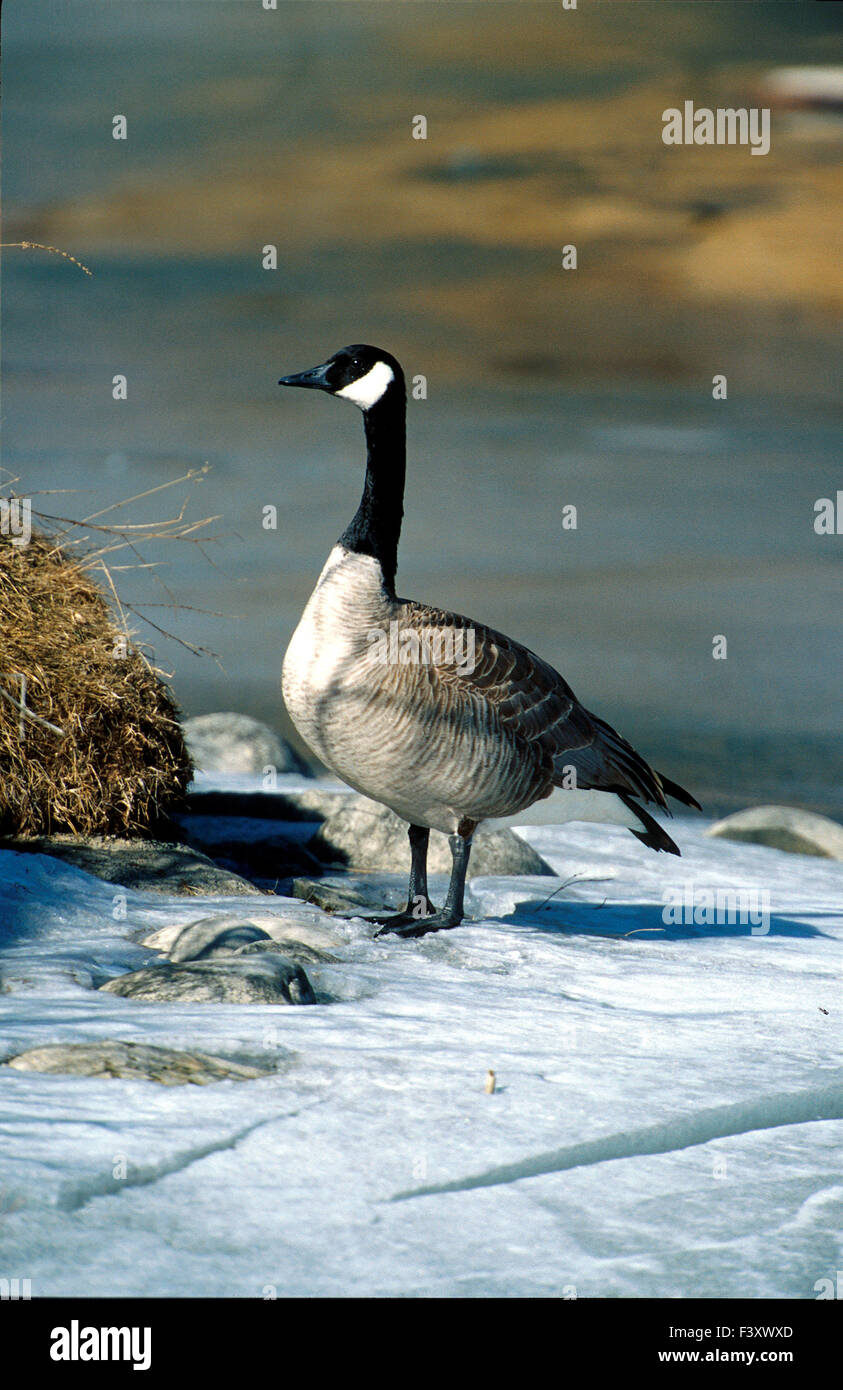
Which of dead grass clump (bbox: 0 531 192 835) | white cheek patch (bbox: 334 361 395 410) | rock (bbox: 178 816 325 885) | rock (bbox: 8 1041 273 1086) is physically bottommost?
rock (bbox: 178 816 325 885)

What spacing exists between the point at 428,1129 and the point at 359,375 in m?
4.72

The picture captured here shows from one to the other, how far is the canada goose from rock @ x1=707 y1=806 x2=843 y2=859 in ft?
21.7

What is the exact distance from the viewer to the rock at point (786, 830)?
46.1 ft

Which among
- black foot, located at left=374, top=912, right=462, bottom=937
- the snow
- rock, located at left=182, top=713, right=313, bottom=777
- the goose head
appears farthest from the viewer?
rock, located at left=182, top=713, right=313, bottom=777

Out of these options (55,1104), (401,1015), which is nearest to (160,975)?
(401,1015)

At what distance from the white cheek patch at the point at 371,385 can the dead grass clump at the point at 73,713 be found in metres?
2.58

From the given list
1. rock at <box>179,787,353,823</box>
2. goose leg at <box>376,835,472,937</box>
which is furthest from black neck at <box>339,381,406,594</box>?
rock at <box>179,787,353,823</box>

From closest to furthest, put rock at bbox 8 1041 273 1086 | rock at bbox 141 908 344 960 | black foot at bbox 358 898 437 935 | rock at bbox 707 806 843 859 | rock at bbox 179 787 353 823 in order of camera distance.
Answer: rock at bbox 8 1041 273 1086 < rock at bbox 141 908 344 960 < black foot at bbox 358 898 437 935 < rock at bbox 179 787 353 823 < rock at bbox 707 806 843 859

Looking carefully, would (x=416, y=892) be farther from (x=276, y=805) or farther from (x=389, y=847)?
(x=276, y=805)

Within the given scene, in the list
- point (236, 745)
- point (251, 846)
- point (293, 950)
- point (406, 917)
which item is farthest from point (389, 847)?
point (236, 745)

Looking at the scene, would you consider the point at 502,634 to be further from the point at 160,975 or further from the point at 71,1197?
the point at 71,1197

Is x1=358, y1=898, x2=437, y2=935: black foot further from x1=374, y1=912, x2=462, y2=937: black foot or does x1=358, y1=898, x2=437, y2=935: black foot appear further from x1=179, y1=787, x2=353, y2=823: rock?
x1=179, y1=787, x2=353, y2=823: rock

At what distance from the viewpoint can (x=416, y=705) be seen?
22.5 ft

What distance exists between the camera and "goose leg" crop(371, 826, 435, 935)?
7.39m
